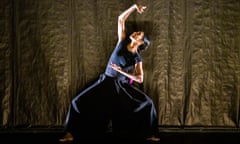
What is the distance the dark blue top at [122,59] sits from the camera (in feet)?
10.5

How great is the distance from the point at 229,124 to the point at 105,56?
1547 mm

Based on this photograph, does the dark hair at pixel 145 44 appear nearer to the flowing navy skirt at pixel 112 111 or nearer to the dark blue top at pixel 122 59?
the dark blue top at pixel 122 59

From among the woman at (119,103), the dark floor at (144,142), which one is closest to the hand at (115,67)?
the woman at (119,103)

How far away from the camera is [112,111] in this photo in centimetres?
321

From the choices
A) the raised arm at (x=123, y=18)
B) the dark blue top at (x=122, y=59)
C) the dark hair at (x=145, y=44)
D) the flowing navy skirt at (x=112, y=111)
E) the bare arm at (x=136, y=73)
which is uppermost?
the raised arm at (x=123, y=18)

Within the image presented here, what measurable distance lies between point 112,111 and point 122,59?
53cm

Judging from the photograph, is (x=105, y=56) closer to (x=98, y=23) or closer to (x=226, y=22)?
(x=98, y=23)

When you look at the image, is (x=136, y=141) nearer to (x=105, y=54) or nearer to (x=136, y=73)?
(x=136, y=73)

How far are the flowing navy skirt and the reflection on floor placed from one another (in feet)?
0.35

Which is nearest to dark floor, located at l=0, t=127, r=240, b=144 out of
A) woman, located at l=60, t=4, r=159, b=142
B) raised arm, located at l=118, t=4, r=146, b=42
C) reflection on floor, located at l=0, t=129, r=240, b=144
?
reflection on floor, located at l=0, t=129, r=240, b=144

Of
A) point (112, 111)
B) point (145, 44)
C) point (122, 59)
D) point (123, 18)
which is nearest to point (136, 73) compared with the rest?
point (122, 59)

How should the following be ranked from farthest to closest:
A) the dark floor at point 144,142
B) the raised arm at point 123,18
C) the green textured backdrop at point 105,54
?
the green textured backdrop at point 105,54 → the raised arm at point 123,18 → the dark floor at point 144,142

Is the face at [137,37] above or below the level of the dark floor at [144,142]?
above

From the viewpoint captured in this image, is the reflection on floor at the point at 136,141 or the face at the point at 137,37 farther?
the face at the point at 137,37
